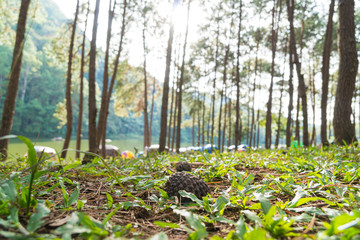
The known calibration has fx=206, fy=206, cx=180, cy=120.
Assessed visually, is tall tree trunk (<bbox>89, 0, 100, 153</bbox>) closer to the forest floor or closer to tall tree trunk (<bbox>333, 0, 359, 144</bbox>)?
the forest floor

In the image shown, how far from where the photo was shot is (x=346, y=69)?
14.9 ft

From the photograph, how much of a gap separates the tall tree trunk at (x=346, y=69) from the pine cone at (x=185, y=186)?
467 centimetres

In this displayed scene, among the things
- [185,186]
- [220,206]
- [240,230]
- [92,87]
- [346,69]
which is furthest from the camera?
[92,87]

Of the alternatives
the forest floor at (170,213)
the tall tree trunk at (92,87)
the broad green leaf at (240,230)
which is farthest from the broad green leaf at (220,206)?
the tall tree trunk at (92,87)

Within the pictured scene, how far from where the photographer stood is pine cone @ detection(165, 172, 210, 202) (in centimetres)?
142

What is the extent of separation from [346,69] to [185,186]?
504cm

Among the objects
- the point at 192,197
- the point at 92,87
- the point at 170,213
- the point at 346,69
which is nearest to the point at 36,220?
the point at 170,213

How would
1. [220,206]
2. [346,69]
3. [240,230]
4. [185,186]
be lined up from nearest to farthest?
[240,230]
[220,206]
[185,186]
[346,69]

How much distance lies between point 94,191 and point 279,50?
59.5ft

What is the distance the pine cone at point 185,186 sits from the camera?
1.42 metres

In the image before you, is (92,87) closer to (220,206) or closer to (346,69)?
(220,206)

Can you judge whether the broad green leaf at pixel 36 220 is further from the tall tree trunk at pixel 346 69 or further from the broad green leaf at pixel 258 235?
the tall tree trunk at pixel 346 69

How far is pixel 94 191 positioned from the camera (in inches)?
59.1

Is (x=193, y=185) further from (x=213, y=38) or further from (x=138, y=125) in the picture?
(x=138, y=125)
